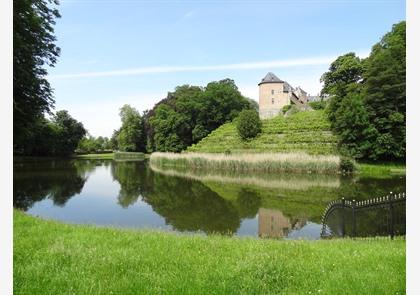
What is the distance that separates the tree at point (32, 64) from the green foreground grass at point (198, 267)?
1303cm

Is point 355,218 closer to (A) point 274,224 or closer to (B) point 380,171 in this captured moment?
(A) point 274,224

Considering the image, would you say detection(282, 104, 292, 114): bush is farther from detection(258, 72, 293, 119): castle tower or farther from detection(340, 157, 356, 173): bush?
detection(340, 157, 356, 173): bush

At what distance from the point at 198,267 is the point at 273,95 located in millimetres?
67868

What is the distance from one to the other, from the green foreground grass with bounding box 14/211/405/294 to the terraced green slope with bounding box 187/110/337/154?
107 ft

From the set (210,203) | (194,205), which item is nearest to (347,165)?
(210,203)

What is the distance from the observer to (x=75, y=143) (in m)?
87.6

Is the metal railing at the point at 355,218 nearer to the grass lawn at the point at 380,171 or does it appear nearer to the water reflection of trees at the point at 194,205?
the water reflection of trees at the point at 194,205

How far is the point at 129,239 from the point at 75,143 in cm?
8553

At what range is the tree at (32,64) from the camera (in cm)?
1831

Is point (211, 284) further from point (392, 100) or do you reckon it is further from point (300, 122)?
point (300, 122)

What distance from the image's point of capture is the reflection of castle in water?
12.0m

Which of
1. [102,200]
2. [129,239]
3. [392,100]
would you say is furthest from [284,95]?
[129,239]

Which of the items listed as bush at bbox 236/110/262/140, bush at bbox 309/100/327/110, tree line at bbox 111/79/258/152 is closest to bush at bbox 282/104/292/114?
bush at bbox 309/100/327/110

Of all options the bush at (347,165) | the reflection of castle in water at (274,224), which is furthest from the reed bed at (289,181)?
the reflection of castle in water at (274,224)
